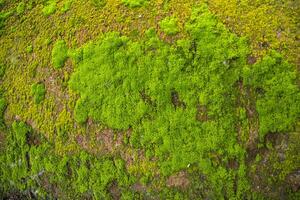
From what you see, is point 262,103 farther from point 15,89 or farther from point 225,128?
point 15,89

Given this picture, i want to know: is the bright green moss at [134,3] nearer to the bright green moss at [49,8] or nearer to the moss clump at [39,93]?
the bright green moss at [49,8]

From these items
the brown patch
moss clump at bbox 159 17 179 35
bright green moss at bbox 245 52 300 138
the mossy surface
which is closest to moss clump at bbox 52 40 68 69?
the mossy surface

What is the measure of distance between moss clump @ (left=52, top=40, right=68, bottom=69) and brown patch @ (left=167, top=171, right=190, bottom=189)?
292 centimetres

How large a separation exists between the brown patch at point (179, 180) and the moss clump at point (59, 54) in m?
2.92

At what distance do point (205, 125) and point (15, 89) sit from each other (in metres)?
3.82

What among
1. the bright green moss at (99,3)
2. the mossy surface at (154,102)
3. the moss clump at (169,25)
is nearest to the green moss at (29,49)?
the mossy surface at (154,102)

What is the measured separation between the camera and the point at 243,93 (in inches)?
218

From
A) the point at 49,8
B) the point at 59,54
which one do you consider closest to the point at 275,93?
the point at 59,54

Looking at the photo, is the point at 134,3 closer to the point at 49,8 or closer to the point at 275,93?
the point at 49,8

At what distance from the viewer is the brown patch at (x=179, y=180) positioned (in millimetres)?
5703

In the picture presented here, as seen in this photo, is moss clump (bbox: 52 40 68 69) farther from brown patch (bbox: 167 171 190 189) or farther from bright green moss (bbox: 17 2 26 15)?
brown patch (bbox: 167 171 190 189)

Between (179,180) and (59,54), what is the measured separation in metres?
3.22

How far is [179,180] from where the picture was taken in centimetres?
573

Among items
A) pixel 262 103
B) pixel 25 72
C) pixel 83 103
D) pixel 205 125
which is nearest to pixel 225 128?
pixel 205 125
